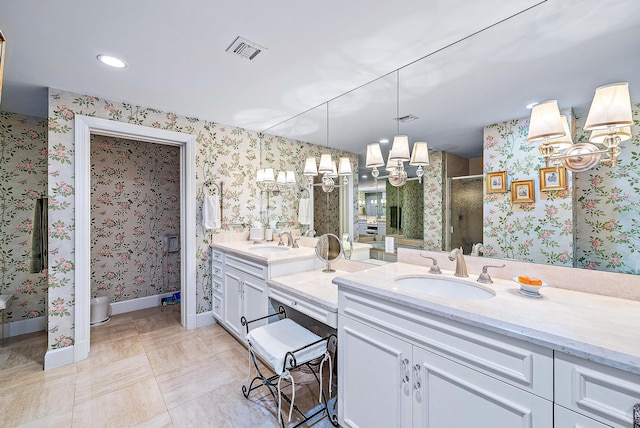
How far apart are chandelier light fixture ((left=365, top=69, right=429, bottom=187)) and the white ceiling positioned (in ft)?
0.22

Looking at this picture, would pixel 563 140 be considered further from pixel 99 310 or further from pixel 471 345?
pixel 99 310

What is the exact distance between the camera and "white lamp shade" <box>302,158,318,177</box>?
2617 millimetres

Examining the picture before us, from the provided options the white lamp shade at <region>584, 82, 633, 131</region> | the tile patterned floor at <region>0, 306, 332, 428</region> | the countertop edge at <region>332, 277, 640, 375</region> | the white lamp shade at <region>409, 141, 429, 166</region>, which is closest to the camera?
the countertop edge at <region>332, 277, 640, 375</region>

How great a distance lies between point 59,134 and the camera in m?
2.23

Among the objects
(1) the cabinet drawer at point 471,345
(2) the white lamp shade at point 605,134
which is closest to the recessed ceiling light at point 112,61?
(1) the cabinet drawer at point 471,345

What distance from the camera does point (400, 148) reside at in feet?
6.12

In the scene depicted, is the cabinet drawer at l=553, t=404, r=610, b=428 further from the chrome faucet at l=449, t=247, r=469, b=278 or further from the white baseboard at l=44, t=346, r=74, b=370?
the white baseboard at l=44, t=346, r=74, b=370

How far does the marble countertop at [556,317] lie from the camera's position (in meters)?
0.74

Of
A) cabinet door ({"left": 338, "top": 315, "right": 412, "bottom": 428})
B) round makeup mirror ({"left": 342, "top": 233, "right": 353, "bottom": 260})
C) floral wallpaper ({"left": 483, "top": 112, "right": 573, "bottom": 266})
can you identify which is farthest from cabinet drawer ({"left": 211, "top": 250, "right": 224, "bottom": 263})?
floral wallpaper ({"left": 483, "top": 112, "right": 573, "bottom": 266})

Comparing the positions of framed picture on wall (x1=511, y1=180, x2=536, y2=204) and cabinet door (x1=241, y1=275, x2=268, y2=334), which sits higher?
framed picture on wall (x1=511, y1=180, x2=536, y2=204)

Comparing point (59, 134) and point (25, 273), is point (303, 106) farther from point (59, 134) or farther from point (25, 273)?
point (25, 273)

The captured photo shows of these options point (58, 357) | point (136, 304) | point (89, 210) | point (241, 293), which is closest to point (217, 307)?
point (241, 293)

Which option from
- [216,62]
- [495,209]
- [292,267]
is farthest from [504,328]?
[216,62]

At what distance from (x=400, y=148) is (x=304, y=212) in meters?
1.32
